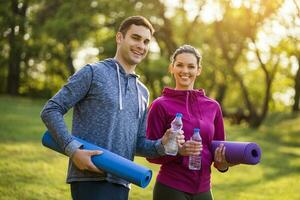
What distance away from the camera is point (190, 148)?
3.74 m

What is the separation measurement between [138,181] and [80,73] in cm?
84

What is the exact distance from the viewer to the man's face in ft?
12.3

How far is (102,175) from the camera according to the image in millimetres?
3496

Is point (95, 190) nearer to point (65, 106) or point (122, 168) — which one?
point (122, 168)

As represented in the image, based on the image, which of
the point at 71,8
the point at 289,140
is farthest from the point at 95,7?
the point at 289,140

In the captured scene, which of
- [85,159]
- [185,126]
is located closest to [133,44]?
[185,126]

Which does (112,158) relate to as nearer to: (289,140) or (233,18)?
(289,140)

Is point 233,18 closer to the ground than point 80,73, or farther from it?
farther from it

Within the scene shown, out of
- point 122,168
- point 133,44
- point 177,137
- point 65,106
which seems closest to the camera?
point 122,168

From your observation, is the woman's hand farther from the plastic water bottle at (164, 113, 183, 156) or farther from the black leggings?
the plastic water bottle at (164, 113, 183, 156)

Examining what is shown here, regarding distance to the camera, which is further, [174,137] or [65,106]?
[174,137]

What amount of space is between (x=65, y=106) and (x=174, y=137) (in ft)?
2.61

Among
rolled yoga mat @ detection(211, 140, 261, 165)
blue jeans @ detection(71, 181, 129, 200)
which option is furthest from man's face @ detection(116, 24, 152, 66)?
rolled yoga mat @ detection(211, 140, 261, 165)

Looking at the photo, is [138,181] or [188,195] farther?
[188,195]
